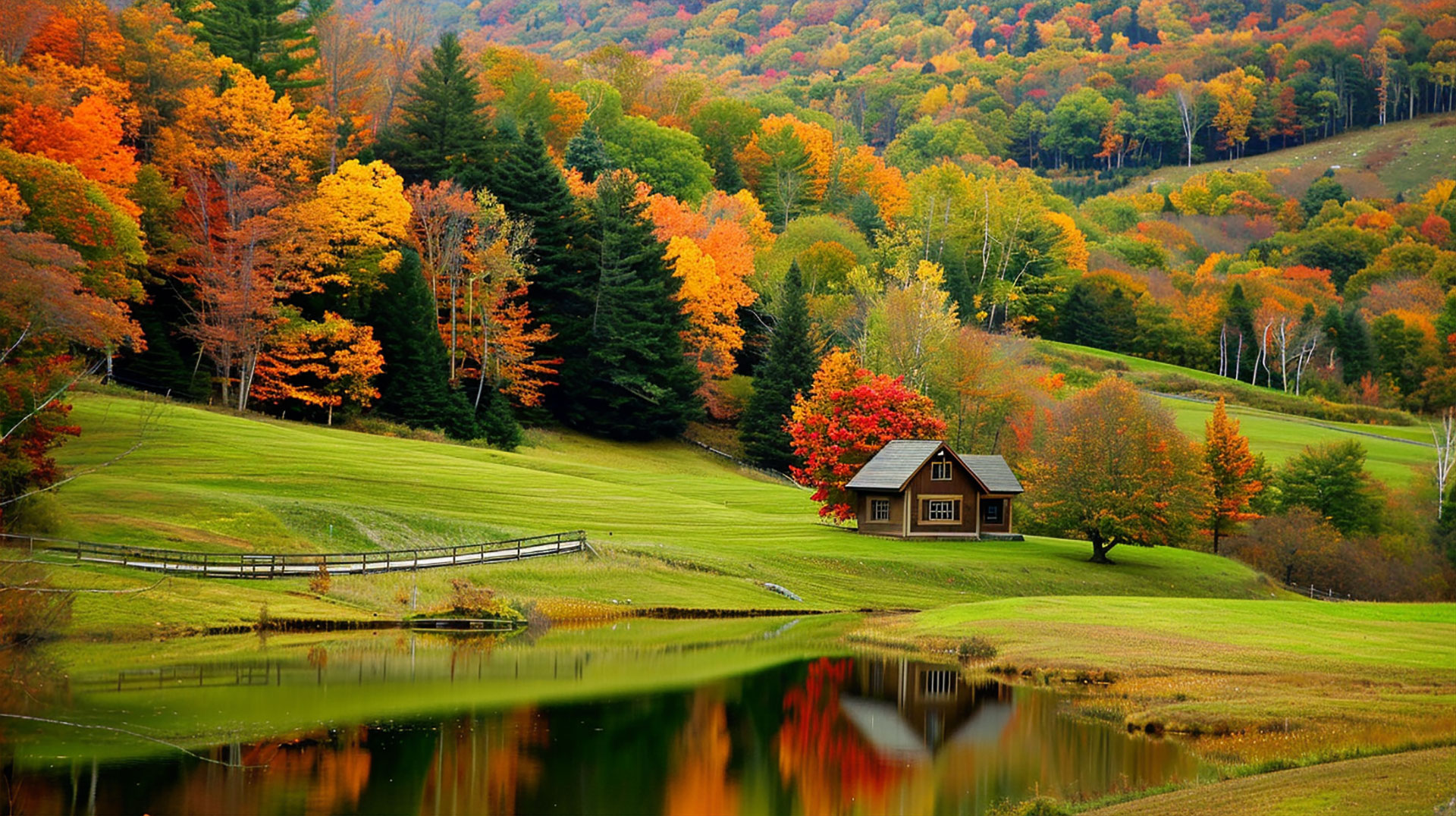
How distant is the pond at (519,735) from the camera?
2212 centimetres

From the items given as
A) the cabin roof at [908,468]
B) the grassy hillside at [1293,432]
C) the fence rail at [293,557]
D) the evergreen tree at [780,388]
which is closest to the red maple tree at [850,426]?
the cabin roof at [908,468]

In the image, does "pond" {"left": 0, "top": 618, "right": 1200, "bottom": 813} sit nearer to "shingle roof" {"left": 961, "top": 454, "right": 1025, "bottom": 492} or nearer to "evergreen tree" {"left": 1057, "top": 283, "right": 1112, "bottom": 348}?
"shingle roof" {"left": 961, "top": 454, "right": 1025, "bottom": 492}

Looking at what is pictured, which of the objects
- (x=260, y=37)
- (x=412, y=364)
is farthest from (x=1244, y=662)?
(x=260, y=37)

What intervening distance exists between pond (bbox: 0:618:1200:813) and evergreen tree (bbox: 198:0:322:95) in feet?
197

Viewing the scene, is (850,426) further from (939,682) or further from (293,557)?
(939,682)

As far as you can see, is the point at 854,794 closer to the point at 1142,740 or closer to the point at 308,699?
the point at 1142,740

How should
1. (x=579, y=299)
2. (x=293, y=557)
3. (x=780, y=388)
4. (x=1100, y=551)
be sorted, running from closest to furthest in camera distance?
(x=293, y=557)
(x=1100, y=551)
(x=780, y=388)
(x=579, y=299)

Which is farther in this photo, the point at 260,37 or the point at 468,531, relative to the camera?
the point at 260,37

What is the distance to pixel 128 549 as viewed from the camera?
1560 inches

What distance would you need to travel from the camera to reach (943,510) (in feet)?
211

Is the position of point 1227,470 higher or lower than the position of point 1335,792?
higher

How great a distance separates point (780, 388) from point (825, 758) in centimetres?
6357

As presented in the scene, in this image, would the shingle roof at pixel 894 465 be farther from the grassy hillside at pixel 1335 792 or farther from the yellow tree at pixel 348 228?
the grassy hillside at pixel 1335 792

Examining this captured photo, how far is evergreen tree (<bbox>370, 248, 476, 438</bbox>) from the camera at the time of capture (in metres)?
76.4
